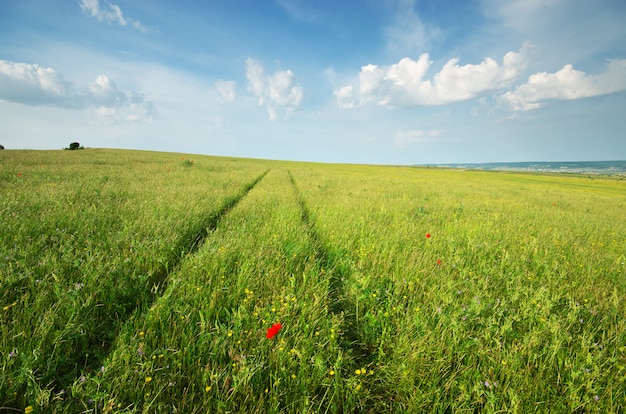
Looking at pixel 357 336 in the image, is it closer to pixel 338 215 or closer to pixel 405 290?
pixel 405 290

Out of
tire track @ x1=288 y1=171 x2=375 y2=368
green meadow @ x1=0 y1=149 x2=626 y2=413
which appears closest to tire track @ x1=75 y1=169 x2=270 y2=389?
green meadow @ x1=0 y1=149 x2=626 y2=413

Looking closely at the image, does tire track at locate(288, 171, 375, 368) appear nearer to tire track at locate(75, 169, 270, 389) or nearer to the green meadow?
the green meadow

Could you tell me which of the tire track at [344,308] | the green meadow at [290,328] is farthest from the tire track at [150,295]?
the tire track at [344,308]

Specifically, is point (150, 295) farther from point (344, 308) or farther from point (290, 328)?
point (344, 308)

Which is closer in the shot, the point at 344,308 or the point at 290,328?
the point at 290,328

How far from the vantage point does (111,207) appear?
6375 mm

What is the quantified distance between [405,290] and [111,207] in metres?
6.98

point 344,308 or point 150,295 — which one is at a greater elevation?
point 150,295

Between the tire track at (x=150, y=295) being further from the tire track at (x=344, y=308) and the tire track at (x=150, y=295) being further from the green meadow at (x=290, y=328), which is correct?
the tire track at (x=344, y=308)

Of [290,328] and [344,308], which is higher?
[290,328]

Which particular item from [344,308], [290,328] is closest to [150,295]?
[290,328]

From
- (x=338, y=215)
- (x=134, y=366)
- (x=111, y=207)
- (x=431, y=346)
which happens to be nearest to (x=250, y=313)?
(x=134, y=366)

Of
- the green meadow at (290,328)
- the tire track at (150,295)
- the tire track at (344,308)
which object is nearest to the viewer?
the green meadow at (290,328)

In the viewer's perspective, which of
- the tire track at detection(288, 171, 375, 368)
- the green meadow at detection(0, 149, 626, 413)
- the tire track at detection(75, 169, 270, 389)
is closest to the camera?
the green meadow at detection(0, 149, 626, 413)
